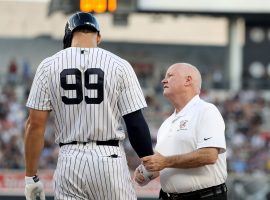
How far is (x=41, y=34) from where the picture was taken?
31578mm

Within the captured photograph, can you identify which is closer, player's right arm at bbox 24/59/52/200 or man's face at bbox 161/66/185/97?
player's right arm at bbox 24/59/52/200

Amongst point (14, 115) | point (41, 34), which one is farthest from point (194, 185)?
point (41, 34)

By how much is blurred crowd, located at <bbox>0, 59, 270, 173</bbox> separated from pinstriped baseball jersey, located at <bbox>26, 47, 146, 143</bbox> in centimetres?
998

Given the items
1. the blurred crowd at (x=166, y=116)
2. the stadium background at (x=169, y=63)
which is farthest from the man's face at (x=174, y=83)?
the blurred crowd at (x=166, y=116)

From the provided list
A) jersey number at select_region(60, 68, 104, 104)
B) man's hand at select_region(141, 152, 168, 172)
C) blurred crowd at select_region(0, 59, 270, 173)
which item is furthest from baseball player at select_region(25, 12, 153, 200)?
blurred crowd at select_region(0, 59, 270, 173)

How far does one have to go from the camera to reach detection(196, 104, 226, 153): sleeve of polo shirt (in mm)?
5254

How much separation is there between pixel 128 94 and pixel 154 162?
0.47 metres

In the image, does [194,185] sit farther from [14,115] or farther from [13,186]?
A: [14,115]

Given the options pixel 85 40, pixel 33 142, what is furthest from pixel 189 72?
pixel 33 142

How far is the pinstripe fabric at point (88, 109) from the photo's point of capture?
4.84 metres

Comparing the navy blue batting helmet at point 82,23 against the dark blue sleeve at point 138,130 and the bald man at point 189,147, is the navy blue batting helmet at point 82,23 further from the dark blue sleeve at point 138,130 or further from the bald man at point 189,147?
the bald man at point 189,147

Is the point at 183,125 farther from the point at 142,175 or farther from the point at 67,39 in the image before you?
the point at 67,39

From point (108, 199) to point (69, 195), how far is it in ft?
0.71

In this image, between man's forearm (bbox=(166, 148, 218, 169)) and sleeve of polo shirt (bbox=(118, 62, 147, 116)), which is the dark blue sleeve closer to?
sleeve of polo shirt (bbox=(118, 62, 147, 116))
